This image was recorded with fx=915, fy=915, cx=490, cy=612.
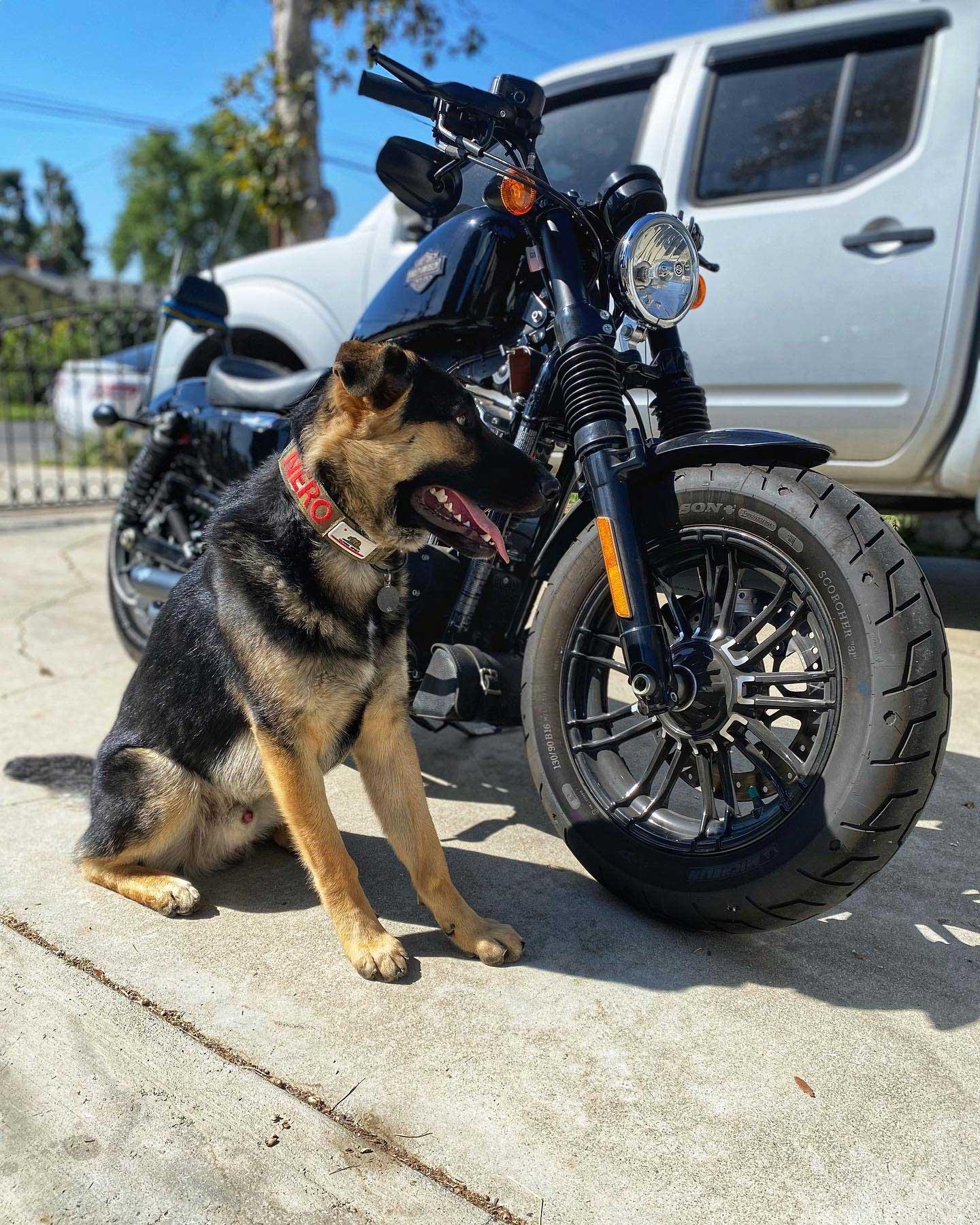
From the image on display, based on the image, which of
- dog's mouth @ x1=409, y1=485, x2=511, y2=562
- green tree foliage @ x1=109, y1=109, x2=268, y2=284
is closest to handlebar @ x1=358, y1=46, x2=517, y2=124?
dog's mouth @ x1=409, y1=485, x2=511, y2=562

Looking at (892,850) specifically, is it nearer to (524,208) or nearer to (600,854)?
(600,854)

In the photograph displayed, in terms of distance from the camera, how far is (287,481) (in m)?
2.14

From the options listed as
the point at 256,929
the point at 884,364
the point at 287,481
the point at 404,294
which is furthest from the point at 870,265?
the point at 256,929

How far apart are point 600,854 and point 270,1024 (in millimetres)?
814

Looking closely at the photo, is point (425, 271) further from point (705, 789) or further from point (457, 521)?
point (705, 789)

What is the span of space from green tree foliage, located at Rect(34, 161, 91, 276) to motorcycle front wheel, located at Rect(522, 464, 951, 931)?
7052 centimetres

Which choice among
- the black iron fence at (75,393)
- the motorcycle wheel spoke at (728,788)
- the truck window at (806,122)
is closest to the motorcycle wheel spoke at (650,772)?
the motorcycle wheel spoke at (728,788)

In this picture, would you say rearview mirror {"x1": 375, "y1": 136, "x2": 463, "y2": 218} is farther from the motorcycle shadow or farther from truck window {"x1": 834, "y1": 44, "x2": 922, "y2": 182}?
truck window {"x1": 834, "y1": 44, "x2": 922, "y2": 182}

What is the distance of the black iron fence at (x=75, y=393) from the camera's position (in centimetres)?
897

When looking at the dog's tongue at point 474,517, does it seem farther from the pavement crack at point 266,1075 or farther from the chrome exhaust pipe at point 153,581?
the chrome exhaust pipe at point 153,581

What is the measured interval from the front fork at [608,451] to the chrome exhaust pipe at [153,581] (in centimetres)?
216

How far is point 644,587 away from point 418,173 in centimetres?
144

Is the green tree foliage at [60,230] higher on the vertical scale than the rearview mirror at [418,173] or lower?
higher

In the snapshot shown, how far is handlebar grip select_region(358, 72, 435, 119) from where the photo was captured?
2312mm
